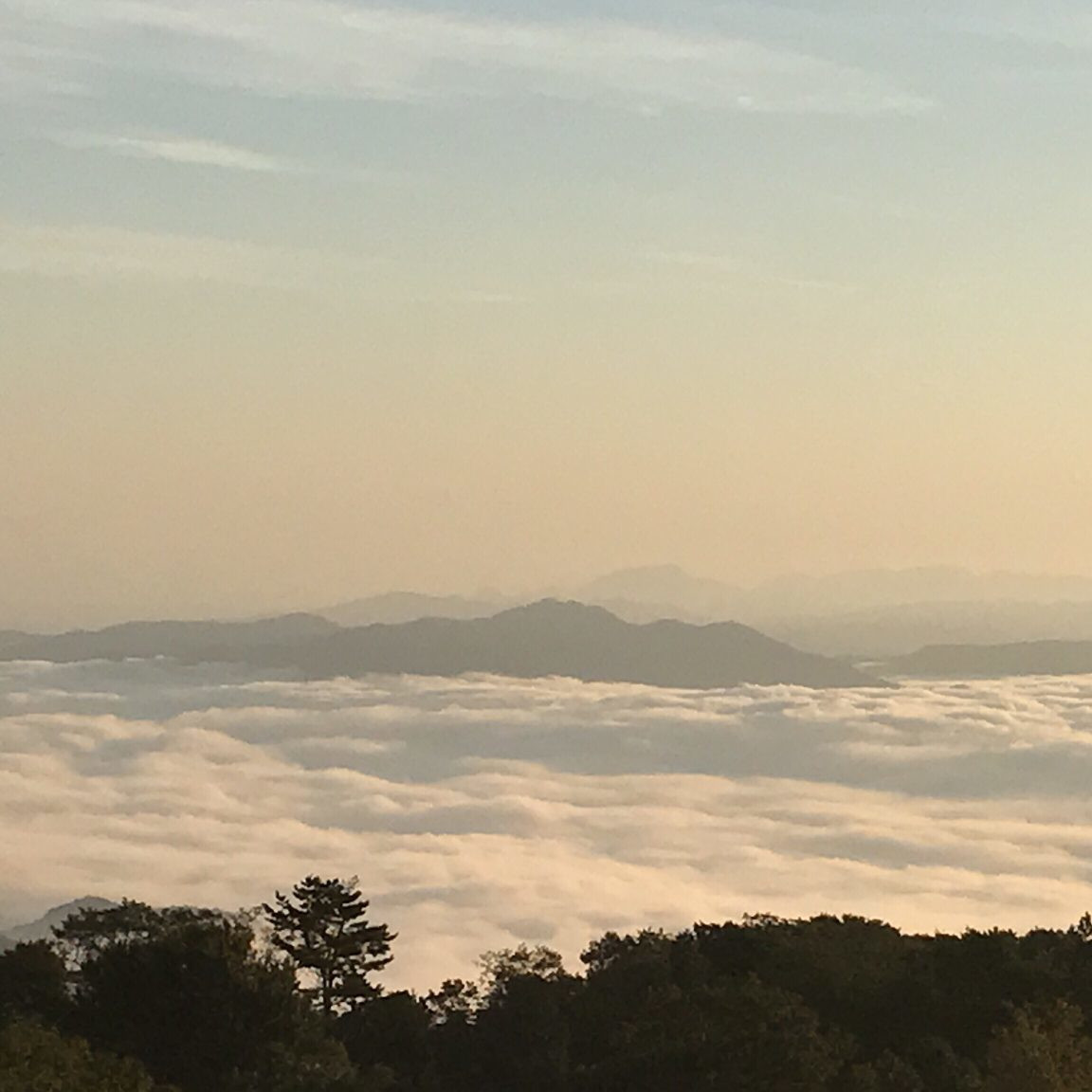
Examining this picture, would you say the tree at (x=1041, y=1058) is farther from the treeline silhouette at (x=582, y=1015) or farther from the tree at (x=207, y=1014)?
the tree at (x=207, y=1014)

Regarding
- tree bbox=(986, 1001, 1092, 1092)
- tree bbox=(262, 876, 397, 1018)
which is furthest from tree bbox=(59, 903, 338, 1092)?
tree bbox=(262, 876, 397, 1018)

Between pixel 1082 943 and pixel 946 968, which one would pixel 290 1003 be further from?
pixel 1082 943

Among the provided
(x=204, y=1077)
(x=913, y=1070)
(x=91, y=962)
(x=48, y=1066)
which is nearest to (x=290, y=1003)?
(x=204, y=1077)

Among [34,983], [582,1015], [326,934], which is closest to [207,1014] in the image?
[34,983]

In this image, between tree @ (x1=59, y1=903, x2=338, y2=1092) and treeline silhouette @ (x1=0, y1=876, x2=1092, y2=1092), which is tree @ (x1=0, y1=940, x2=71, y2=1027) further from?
tree @ (x1=59, y1=903, x2=338, y2=1092)

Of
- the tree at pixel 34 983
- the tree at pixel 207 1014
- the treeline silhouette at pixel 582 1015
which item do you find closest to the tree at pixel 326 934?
the treeline silhouette at pixel 582 1015
